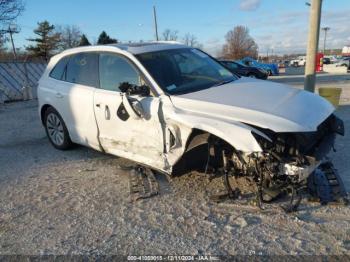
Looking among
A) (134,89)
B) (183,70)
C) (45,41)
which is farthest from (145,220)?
(45,41)

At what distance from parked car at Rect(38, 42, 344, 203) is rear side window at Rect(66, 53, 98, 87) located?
0.06 feet

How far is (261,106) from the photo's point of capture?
11.8 feet

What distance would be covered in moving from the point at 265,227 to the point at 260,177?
53 centimetres

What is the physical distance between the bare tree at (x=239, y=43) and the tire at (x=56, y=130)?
232ft

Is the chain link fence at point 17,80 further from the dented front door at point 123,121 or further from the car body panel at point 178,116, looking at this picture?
the dented front door at point 123,121

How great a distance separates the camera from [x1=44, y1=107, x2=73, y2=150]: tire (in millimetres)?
5957

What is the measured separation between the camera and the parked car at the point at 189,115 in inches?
135

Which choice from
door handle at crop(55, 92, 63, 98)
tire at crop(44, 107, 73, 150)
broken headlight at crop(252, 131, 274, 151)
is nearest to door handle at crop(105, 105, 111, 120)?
door handle at crop(55, 92, 63, 98)

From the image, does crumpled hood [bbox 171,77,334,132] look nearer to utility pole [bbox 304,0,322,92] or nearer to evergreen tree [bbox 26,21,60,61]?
utility pole [bbox 304,0,322,92]

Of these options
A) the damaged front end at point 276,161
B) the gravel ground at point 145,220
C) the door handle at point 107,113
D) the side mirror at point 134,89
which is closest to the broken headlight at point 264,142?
the damaged front end at point 276,161

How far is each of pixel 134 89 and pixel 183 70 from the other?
0.85 metres

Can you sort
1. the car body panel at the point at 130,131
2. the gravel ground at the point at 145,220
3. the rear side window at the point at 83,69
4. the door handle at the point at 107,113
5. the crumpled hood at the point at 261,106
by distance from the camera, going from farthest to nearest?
1. the rear side window at the point at 83,69
2. the door handle at the point at 107,113
3. the car body panel at the point at 130,131
4. the crumpled hood at the point at 261,106
5. the gravel ground at the point at 145,220

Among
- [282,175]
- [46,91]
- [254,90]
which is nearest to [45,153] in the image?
[46,91]

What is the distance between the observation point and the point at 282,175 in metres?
3.48
